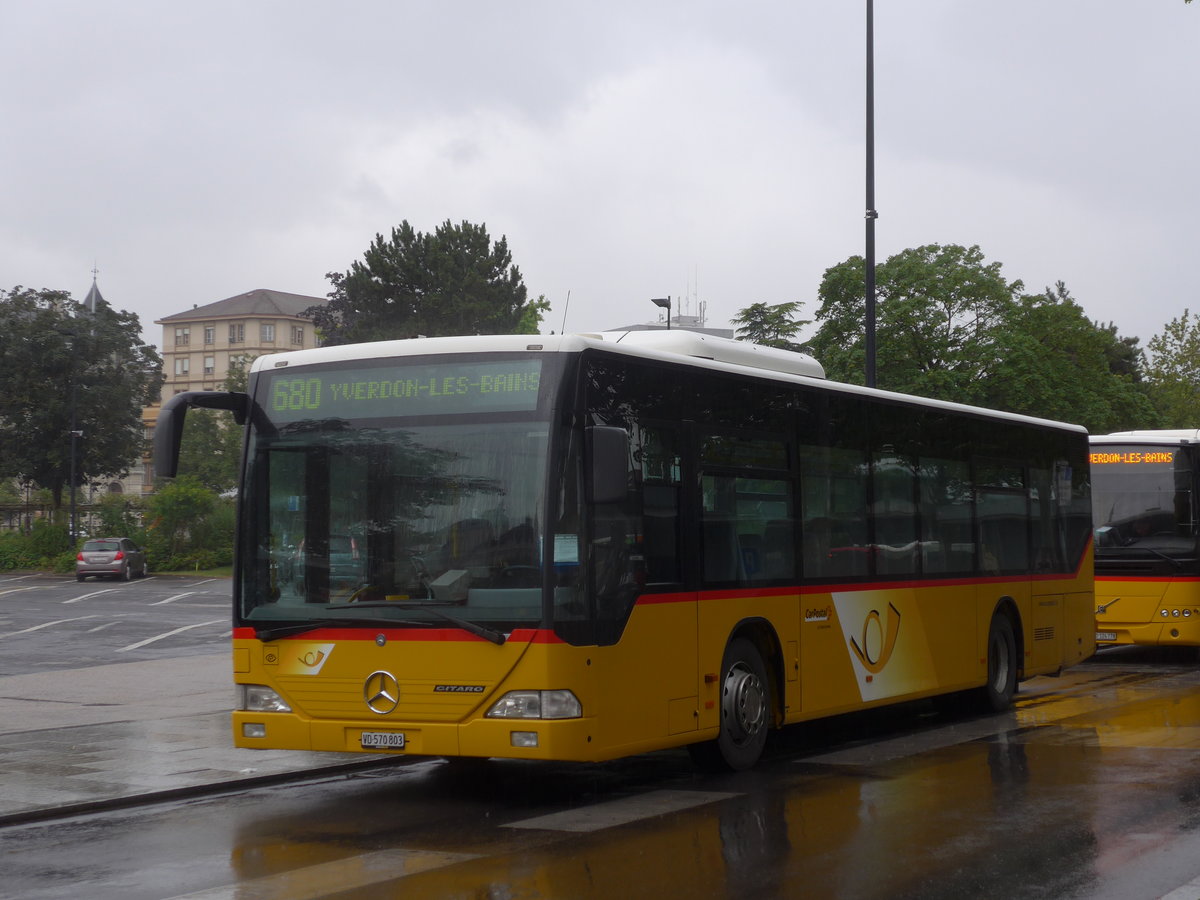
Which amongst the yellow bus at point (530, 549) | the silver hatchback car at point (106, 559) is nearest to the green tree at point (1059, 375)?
the silver hatchback car at point (106, 559)

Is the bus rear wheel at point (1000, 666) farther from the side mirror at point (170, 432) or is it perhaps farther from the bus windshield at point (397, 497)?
the side mirror at point (170, 432)

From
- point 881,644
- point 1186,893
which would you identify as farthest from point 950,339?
point 1186,893

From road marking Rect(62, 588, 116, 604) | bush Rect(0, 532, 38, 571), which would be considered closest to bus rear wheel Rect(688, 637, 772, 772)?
road marking Rect(62, 588, 116, 604)

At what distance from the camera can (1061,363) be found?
50.2 meters

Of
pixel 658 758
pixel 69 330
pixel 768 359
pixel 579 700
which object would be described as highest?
pixel 69 330

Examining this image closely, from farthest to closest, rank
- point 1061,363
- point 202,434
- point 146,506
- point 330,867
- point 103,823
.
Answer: point 202,434
point 146,506
point 1061,363
point 103,823
point 330,867

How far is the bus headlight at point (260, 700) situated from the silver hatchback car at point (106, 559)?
45552 mm

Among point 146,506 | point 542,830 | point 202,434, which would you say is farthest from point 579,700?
point 202,434

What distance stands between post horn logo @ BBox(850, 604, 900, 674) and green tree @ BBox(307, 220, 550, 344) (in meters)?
56.9

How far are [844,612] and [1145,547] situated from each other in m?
10.0

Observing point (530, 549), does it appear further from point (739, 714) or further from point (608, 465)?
point (739, 714)

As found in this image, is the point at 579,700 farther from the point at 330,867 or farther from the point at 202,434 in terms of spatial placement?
the point at 202,434

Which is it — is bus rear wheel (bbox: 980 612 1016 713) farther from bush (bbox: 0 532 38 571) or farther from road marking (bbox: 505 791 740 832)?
bush (bbox: 0 532 38 571)

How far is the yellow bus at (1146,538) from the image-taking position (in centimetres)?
2030
